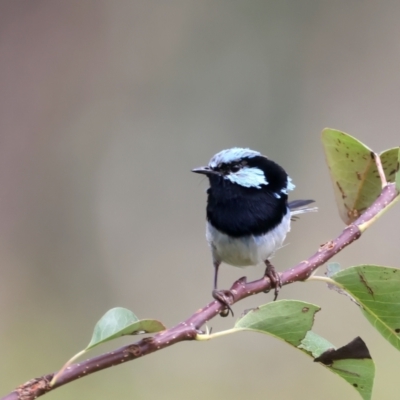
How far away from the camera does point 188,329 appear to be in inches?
40.7

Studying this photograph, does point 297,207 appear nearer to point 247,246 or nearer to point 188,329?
point 247,246

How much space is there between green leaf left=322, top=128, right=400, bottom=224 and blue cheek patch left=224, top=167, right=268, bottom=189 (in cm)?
40

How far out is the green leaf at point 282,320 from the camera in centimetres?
108

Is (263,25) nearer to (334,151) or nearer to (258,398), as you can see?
(258,398)

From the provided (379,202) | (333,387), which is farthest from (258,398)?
(379,202)

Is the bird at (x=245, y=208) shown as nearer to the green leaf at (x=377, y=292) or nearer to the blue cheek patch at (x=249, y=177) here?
the blue cheek patch at (x=249, y=177)

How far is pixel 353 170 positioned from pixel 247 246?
438mm

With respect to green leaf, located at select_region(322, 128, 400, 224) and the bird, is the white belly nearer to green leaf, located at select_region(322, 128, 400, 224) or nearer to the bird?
the bird

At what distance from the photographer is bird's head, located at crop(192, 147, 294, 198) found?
1.92 meters

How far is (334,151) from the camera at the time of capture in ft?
4.92

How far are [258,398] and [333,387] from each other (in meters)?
0.49

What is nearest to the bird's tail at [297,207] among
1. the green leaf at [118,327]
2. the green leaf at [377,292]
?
the green leaf at [377,292]

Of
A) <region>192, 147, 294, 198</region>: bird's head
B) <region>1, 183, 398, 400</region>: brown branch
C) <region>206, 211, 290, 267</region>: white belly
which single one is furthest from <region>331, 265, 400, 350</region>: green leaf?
<region>192, 147, 294, 198</region>: bird's head

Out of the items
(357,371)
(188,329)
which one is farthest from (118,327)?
(357,371)
